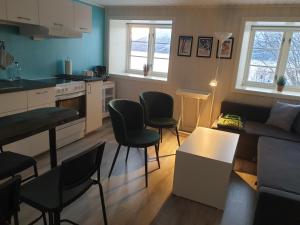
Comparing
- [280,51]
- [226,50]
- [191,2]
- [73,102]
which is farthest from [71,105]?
[280,51]

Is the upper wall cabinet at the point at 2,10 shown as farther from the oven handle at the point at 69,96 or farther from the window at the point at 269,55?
the window at the point at 269,55

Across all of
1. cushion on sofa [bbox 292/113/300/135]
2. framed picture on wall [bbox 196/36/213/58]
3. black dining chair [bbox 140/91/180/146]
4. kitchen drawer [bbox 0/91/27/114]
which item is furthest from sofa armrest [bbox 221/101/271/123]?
kitchen drawer [bbox 0/91/27/114]

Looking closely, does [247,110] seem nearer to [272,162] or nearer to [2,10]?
[272,162]

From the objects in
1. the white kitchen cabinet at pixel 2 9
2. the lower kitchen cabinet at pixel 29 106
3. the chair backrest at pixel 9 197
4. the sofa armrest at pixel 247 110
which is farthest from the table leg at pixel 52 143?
the sofa armrest at pixel 247 110

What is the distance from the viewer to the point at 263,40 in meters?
3.86

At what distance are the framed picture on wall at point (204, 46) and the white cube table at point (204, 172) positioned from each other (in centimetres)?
196

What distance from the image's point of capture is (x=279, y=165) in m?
2.29

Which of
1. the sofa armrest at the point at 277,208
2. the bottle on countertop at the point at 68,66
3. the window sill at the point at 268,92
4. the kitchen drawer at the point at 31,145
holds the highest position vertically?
the bottle on countertop at the point at 68,66

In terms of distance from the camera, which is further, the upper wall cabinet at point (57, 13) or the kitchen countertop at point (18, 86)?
the upper wall cabinet at point (57, 13)

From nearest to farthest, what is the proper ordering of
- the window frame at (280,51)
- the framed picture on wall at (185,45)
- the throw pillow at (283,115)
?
the throw pillow at (283,115), the window frame at (280,51), the framed picture on wall at (185,45)

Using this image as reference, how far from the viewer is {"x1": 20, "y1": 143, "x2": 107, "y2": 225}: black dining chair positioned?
4.32ft

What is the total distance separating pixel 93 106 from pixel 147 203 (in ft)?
6.70

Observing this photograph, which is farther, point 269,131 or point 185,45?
point 185,45

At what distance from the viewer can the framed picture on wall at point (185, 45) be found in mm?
4059
